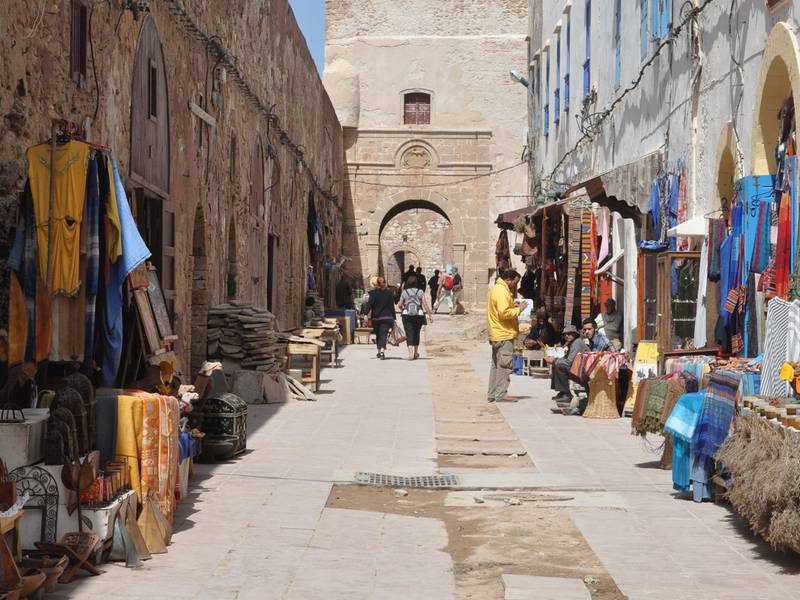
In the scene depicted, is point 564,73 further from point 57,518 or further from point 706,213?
point 57,518

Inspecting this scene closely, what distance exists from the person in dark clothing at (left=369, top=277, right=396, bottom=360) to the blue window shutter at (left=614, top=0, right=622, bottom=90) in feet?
18.9

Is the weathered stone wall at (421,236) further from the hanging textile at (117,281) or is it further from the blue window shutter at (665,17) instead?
the hanging textile at (117,281)

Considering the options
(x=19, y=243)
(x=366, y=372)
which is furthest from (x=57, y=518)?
(x=366, y=372)

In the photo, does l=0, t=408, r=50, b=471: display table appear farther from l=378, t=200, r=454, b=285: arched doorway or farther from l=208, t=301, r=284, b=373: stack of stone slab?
l=378, t=200, r=454, b=285: arched doorway

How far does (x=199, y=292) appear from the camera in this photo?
12984mm

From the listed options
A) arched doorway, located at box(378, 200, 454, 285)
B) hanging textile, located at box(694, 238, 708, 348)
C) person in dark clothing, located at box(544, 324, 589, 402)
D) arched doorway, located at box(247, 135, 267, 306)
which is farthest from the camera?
arched doorway, located at box(378, 200, 454, 285)

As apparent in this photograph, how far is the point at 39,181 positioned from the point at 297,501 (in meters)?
2.44

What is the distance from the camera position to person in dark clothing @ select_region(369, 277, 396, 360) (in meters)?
20.2

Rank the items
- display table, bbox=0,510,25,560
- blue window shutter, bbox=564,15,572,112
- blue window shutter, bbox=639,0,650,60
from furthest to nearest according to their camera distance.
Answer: blue window shutter, bbox=564,15,572,112, blue window shutter, bbox=639,0,650,60, display table, bbox=0,510,25,560

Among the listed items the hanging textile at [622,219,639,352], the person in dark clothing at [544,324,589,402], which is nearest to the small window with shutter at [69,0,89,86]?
the person in dark clothing at [544,324,589,402]

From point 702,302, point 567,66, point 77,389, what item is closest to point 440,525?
point 77,389

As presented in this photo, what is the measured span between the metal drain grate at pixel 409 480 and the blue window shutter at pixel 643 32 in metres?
7.40

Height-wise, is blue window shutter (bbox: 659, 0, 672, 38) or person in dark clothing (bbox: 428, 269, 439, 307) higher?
blue window shutter (bbox: 659, 0, 672, 38)

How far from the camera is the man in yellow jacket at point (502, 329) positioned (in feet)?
42.6
